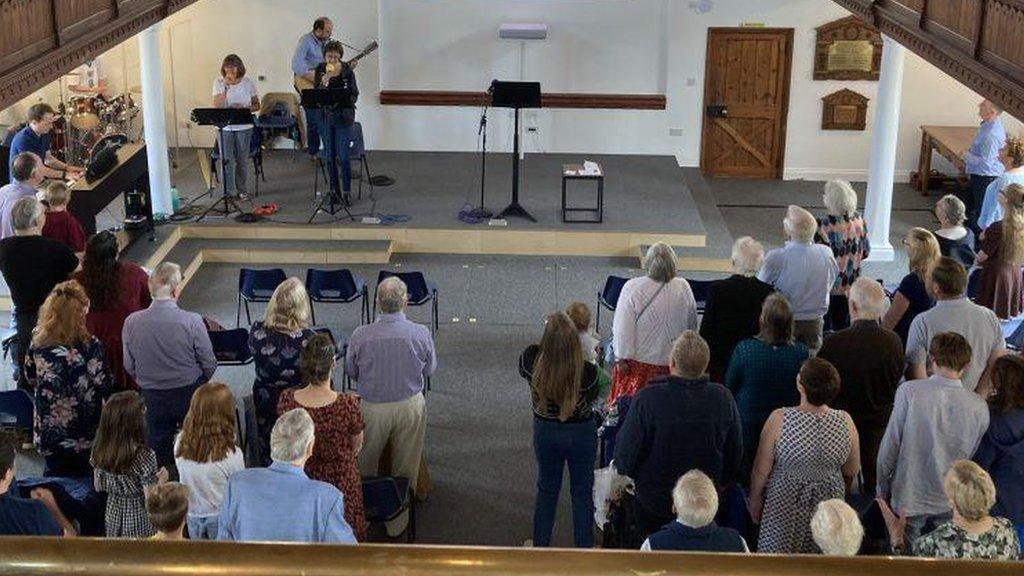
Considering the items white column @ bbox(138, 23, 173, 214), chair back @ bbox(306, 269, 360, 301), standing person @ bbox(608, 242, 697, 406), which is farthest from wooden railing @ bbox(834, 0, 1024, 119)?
white column @ bbox(138, 23, 173, 214)

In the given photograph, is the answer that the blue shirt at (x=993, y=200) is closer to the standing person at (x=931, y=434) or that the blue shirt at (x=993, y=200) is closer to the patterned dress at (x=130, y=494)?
the standing person at (x=931, y=434)

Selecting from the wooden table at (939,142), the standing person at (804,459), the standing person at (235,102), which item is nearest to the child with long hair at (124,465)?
the standing person at (804,459)

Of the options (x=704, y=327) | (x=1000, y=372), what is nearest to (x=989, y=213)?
(x=704, y=327)

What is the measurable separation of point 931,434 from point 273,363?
322cm

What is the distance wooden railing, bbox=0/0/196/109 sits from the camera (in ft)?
19.8

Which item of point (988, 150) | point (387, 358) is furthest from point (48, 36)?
point (988, 150)

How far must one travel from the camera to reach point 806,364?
491 centimetres

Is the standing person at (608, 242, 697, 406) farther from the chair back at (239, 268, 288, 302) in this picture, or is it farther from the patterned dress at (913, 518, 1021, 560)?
the chair back at (239, 268, 288, 302)

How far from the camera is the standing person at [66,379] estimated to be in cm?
590

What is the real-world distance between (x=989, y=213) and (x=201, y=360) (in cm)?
677

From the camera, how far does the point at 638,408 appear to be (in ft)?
16.5

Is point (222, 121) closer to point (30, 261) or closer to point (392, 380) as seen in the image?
point (30, 261)

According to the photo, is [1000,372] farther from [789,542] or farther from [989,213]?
[989,213]

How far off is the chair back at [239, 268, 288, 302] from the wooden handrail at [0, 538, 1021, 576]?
8.21 m
